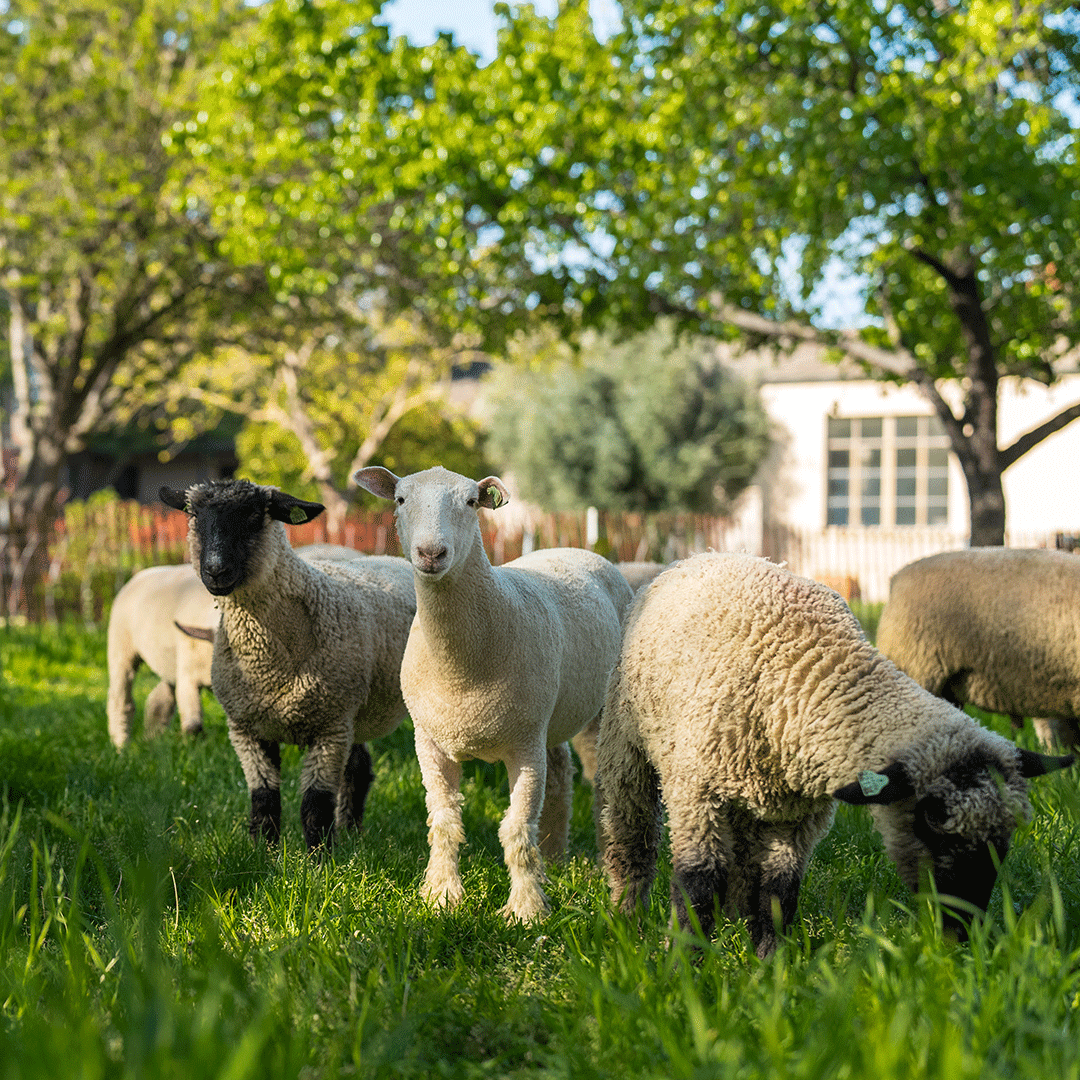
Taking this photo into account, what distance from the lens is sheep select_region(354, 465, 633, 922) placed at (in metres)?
3.18

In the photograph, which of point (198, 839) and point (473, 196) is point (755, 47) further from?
point (198, 839)

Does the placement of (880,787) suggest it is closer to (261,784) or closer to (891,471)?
(261,784)

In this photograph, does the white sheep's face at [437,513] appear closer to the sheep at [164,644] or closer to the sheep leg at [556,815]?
the sheep leg at [556,815]

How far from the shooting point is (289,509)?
3891 mm

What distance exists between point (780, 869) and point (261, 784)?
2.06 meters

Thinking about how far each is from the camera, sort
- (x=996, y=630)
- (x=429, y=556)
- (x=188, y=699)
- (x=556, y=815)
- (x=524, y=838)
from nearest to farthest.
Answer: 1. (x=429, y=556)
2. (x=524, y=838)
3. (x=556, y=815)
4. (x=996, y=630)
5. (x=188, y=699)

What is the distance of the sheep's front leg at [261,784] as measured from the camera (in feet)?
12.5

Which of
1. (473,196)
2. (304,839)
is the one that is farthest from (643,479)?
(304,839)

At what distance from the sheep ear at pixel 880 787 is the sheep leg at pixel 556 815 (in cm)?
173

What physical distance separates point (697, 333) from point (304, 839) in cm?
1047

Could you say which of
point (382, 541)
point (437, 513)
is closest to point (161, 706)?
point (437, 513)

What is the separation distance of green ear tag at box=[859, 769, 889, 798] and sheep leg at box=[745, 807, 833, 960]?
58cm

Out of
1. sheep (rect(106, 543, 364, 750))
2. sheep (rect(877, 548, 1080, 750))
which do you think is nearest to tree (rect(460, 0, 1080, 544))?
sheep (rect(877, 548, 1080, 750))

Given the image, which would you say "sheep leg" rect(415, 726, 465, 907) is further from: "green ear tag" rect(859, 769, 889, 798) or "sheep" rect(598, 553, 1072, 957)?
"green ear tag" rect(859, 769, 889, 798)
